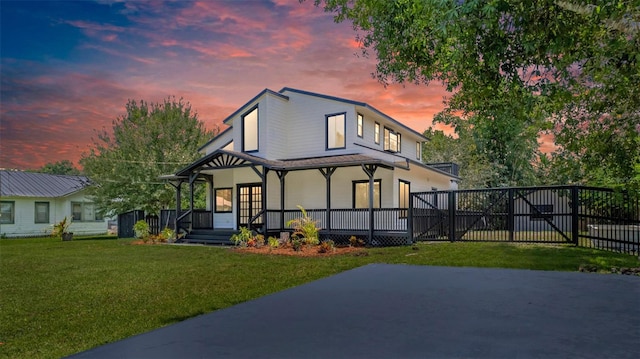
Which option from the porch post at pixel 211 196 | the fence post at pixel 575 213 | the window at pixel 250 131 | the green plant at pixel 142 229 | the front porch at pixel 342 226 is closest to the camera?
the fence post at pixel 575 213

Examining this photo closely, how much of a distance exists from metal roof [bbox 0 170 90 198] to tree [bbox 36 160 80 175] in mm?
50874

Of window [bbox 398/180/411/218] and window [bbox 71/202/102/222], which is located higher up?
window [bbox 398/180/411/218]

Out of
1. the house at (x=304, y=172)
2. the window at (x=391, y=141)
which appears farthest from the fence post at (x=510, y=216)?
the window at (x=391, y=141)

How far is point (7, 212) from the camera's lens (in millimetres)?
27531

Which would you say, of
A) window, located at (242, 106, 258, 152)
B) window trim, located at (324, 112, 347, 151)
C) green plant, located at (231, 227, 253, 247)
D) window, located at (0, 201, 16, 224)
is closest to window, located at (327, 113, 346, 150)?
window trim, located at (324, 112, 347, 151)

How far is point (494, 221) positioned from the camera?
15.4 m

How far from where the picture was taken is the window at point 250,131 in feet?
66.2

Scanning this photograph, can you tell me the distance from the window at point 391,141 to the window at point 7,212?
2431 cm

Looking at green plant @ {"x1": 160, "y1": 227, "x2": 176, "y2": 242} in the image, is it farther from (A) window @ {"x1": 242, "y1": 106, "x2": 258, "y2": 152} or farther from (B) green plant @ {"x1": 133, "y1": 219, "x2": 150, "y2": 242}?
(A) window @ {"x1": 242, "y1": 106, "x2": 258, "y2": 152}

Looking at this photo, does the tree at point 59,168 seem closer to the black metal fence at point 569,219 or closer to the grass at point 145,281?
the grass at point 145,281

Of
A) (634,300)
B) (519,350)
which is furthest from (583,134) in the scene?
(519,350)

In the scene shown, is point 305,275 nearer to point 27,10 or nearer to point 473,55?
point 473,55

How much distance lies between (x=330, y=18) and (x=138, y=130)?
15.8m

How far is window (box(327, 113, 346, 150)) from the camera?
18812 millimetres
